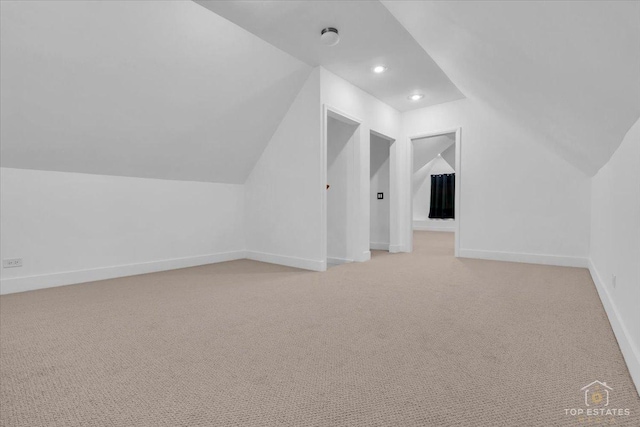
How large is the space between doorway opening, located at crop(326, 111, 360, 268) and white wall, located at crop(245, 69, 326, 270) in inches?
25.8

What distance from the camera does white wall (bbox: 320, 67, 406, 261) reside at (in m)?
4.25

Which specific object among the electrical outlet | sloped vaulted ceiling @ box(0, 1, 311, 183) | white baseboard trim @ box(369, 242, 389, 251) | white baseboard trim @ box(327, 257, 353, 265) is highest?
sloped vaulted ceiling @ box(0, 1, 311, 183)

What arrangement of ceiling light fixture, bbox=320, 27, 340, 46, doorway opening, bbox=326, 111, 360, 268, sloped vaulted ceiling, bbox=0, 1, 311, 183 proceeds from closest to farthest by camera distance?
sloped vaulted ceiling, bbox=0, 1, 311, 183
ceiling light fixture, bbox=320, 27, 340, 46
doorway opening, bbox=326, 111, 360, 268

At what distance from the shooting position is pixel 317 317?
2322mm

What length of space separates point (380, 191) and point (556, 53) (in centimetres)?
498

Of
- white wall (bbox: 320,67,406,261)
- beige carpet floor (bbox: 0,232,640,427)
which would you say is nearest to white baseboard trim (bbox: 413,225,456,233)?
white wall (bbox: 320,67,406,261)

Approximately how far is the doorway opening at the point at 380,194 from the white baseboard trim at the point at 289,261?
7.56 feet

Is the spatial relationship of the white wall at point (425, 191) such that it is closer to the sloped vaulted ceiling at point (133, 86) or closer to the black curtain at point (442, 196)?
the black curtain at point (442, 196)

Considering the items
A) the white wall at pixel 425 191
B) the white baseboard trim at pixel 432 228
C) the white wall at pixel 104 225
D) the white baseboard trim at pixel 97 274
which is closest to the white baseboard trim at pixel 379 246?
the white wall at pixel 104 225

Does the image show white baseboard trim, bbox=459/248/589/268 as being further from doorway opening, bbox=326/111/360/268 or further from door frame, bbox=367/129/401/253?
doorway opening, bbox=326/111/360/268

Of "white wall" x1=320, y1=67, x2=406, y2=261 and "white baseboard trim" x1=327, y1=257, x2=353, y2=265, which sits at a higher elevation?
"white wall" x1=320, y1=67, x2=406, y2=261

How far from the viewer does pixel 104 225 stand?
3602 millimetres

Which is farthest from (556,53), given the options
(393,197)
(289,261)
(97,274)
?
(393,197)

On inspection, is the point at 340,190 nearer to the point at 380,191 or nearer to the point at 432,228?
the point at 380,191
